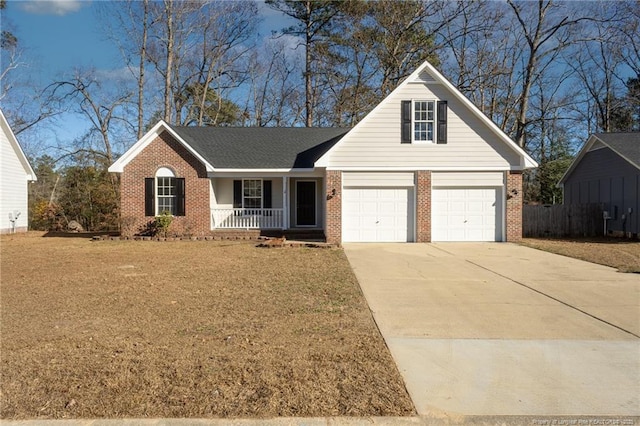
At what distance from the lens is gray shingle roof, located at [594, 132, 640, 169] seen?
18947 mm

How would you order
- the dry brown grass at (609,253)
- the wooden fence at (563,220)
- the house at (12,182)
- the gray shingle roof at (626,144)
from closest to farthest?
the dry brown grass at (609,253), the gray shingle roof at (626,144), the wooden fence at (563,220), the house at (12,182)

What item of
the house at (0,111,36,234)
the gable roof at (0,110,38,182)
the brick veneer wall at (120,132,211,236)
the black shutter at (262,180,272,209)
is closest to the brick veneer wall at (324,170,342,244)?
the black shutter at (262,180,272,209)

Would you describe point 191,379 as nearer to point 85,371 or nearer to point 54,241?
point 85,371

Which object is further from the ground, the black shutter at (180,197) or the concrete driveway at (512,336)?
the black shutter at (180,197)

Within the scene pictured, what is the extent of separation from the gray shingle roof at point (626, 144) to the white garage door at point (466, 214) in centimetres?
758

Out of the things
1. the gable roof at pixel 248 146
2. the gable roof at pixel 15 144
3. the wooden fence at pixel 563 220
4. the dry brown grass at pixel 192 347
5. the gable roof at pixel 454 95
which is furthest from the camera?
the gable roof at pixel 15 144

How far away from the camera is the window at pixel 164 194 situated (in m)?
17.7

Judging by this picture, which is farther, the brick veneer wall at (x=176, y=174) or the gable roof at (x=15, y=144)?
the gable roof at (x=15, y=144)

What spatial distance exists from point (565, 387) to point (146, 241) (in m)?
16.0

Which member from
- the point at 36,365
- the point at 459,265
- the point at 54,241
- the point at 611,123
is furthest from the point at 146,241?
the point at 611,123

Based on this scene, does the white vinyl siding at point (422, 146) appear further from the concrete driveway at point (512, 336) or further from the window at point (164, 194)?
the window at point (164, 194)

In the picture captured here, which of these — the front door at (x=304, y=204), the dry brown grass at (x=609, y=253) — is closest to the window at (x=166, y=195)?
the front door at (x=304, y=204)

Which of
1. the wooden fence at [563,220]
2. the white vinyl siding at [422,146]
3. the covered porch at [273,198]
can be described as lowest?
the wooden fence at [563,220]

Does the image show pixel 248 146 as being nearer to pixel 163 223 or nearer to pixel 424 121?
pixel 163 223
